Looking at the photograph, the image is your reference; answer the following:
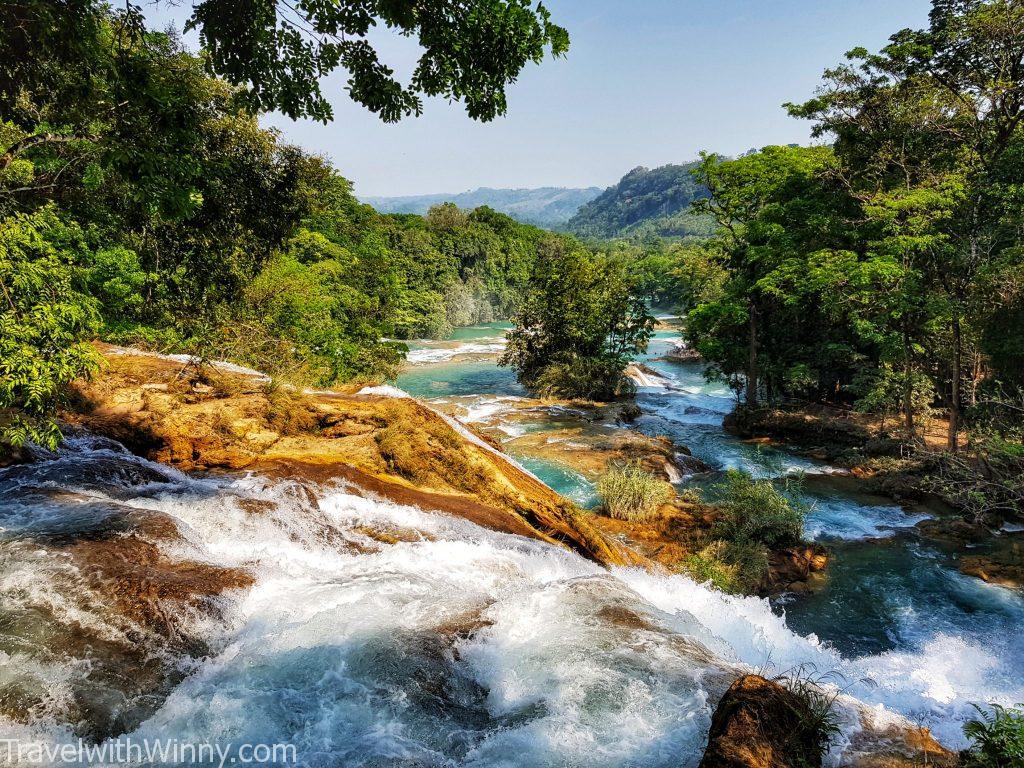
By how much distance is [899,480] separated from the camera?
1355 centimetres

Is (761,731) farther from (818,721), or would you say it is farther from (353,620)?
(353,620)

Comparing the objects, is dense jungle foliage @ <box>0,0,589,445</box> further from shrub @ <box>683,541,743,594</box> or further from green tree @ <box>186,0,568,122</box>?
shrub @ <box>683,541,743,594</box>

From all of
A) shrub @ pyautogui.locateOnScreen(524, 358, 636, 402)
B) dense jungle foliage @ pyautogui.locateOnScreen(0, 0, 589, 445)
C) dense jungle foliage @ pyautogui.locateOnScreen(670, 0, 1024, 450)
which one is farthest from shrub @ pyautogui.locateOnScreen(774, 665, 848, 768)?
shrub @ pyautogui.locateOnScreen(524, 358, 636, 402)

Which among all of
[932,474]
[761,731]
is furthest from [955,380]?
[761,731]

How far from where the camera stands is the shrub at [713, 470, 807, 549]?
9.64 m

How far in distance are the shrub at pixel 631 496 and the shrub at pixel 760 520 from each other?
1.32 metres

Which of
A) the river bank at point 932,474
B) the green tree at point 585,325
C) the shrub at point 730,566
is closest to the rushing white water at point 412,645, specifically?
the shrub at point 730,566

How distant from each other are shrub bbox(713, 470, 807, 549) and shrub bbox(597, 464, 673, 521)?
1.32m

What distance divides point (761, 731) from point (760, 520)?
7.12m

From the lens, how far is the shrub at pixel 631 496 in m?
10.7

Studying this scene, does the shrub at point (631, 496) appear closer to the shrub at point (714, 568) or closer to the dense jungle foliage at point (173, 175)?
the shrub at point (714, 568)

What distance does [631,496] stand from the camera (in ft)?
35.3

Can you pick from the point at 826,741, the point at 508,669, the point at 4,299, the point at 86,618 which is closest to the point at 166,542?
the point at 86,618

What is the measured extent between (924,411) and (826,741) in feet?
59.3
